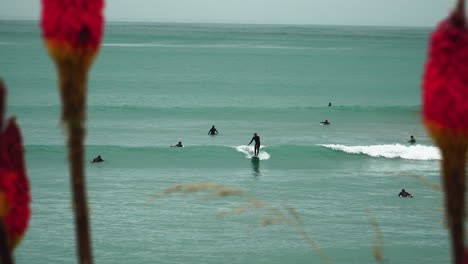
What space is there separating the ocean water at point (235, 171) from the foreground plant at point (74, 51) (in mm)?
156

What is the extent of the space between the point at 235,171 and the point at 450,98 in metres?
35.3

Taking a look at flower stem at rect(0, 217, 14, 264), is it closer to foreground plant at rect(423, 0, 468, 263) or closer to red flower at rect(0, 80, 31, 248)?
red flower at rect(0, 80, 31, 248)

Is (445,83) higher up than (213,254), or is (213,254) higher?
(445,83)

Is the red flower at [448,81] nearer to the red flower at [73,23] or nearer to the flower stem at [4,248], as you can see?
the red flower at [73,23]

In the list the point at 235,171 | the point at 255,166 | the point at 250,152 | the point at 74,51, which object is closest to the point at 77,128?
the point at 74,51

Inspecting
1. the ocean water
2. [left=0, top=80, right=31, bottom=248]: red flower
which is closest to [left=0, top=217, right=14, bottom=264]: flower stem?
[left=0, top=80, right=31, bottom=248]: red flower

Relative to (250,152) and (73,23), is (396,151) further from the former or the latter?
(73,23)

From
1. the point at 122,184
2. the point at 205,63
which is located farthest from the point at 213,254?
the point at 205,63

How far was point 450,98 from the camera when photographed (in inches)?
143

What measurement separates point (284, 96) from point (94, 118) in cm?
2784

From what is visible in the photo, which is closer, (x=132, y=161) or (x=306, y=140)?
(x=132, y=161)

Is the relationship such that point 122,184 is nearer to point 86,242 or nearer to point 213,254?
point 213,254

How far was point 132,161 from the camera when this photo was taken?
4028cm

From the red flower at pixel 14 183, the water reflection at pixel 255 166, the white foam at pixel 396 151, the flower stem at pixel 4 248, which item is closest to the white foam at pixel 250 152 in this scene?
the water reflection at pixel 255 166
